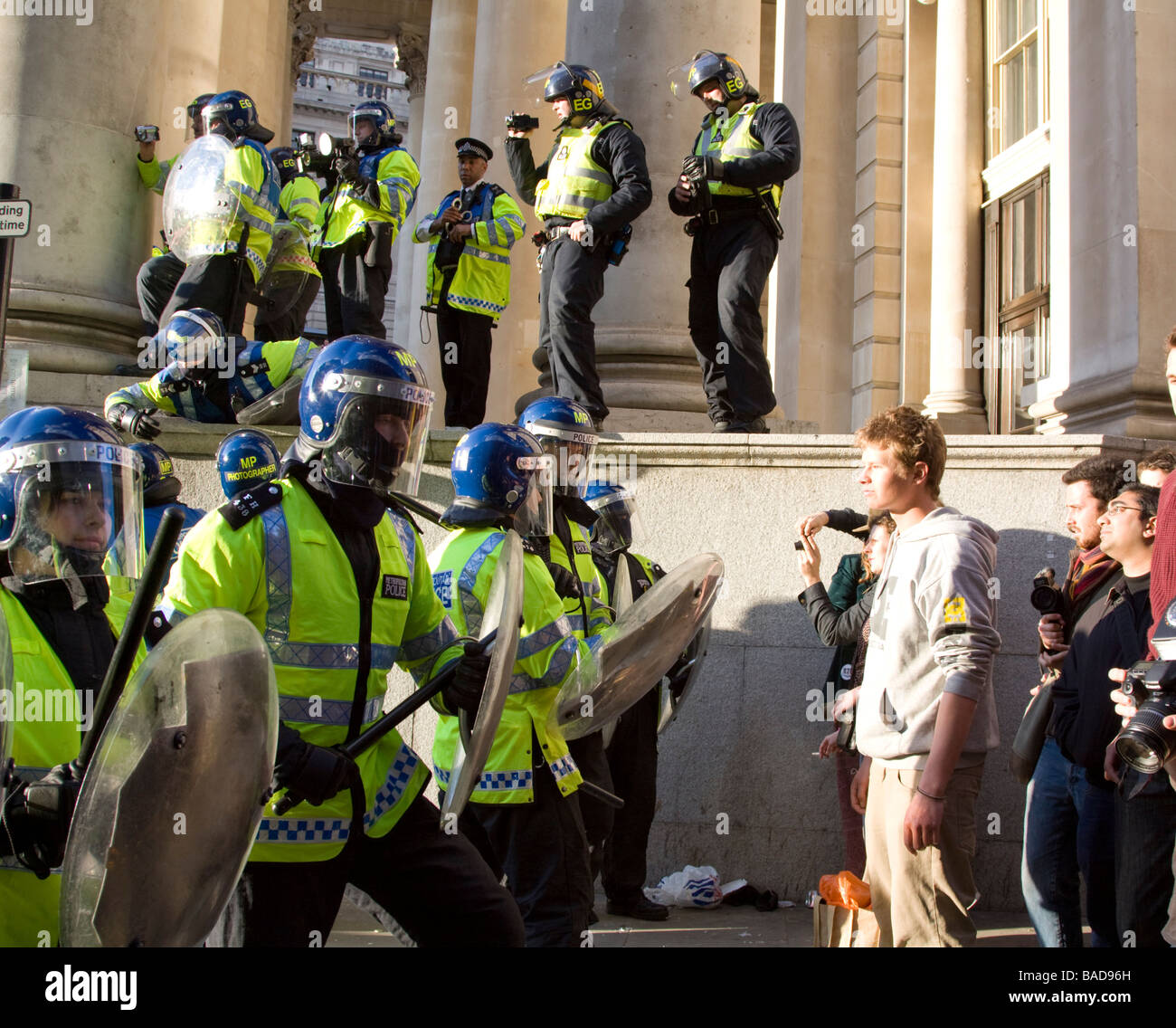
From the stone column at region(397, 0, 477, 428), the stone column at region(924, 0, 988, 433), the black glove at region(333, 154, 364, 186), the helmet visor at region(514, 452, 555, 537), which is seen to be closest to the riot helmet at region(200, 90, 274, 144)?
the black glove at region(333, 154, 364, 186)

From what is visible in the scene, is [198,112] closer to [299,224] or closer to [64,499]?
[299,224]

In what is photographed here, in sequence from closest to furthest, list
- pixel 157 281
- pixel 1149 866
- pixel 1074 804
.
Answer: pixel 1149 866, pixel 1074 804, pixel 157 281

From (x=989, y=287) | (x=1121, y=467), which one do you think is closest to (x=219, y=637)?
(x=1121, y=467)

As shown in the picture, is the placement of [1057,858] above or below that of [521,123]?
below

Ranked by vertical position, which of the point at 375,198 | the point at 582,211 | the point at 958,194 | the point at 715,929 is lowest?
the point at 715,929

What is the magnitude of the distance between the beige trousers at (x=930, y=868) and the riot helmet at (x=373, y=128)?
21.1ft

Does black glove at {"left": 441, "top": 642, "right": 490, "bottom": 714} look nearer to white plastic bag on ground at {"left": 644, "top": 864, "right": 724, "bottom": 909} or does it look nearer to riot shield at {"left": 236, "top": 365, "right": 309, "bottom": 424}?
white plastic bag on ground at {"left": 644, "top": 864, "right": 724, "bottom": 909}

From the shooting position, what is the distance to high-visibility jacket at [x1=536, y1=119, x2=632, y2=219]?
7.70m

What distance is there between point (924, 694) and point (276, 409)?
4542 millimetres

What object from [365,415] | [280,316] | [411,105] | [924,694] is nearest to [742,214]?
[280,316]

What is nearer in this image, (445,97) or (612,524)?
(612,524)

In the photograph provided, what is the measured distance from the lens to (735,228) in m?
7.46

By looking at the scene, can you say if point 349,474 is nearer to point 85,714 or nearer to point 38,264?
point 85,714

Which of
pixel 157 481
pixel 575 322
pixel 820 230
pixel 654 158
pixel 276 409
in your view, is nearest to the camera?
pixel 157 481
